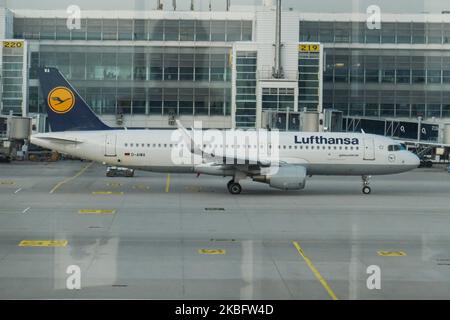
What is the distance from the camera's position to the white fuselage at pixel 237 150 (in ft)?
139

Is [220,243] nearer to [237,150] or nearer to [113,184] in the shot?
[237,150]

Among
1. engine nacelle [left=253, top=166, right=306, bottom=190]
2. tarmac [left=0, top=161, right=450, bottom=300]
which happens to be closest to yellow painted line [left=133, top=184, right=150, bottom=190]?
tarmac [left=0, top=161, right=450, bottom=300]

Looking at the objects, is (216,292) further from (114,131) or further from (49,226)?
(114,131)

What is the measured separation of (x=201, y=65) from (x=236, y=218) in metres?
51.9

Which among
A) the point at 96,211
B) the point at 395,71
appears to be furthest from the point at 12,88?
the point at 96,211

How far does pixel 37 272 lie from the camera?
59.8 ft

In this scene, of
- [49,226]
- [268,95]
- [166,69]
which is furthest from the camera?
[166,69]

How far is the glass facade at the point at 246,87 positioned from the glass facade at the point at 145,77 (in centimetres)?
397

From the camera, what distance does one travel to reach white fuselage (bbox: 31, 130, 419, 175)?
42438 mm

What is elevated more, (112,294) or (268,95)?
(268,95)

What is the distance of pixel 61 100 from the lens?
43.9 metres

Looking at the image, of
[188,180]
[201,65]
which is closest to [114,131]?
[188,180]

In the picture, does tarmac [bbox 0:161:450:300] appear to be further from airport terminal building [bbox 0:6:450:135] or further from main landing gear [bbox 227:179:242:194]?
airport terminal building [bbox 0:6:450:135]

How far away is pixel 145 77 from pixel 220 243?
5650cm
